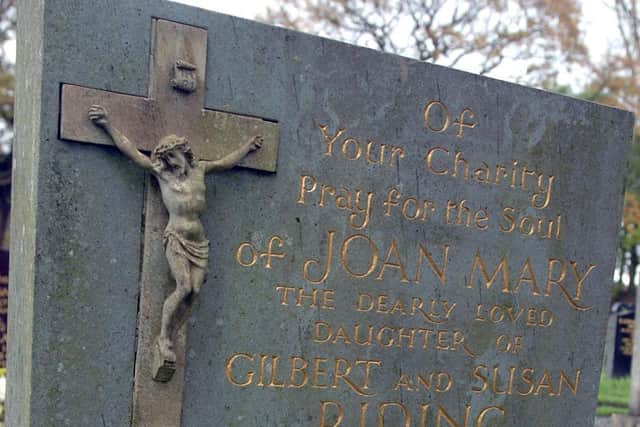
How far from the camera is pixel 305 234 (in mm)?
4441

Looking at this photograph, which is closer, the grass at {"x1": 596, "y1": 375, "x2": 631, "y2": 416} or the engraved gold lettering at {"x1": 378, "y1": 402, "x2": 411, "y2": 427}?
the engraved gold lettering at {"x1": 378, "y1": 402, "x2": 411, "y2": 427}

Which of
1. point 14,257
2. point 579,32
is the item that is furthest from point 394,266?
point 579,32

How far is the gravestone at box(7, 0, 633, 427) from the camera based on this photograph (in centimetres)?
394

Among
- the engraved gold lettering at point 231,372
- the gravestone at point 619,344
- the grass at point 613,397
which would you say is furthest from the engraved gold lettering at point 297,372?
the gravestone at point 619,344

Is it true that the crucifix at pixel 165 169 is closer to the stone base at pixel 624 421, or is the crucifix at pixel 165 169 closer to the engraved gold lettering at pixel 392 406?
the engraved gold lettering at pixel 392 406

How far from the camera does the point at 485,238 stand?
4.93 m

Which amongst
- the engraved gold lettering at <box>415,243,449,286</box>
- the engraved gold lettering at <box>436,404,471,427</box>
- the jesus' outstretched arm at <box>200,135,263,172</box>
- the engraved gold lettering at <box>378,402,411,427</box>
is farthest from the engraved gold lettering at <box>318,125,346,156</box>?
the engraved gold lettering at <box>436,404,471,427</box>

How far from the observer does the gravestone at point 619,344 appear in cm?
1809

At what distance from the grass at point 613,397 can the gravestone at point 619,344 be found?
5.66 ft

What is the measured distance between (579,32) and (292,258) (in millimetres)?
16541

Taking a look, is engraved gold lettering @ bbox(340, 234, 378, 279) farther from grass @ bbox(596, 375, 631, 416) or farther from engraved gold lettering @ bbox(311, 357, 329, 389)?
grass @ bbox(596, 375, 631, 416)

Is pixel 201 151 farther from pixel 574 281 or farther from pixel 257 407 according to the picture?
pixel 574 281

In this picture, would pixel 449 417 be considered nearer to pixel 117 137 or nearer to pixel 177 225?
pixel 177 225

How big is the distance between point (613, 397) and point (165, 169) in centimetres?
1144
